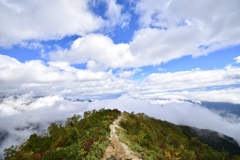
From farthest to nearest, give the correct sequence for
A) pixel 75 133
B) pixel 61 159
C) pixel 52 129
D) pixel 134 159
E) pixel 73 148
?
pixel 52 129
pixel 75 133
pixel 73 148
pixel 61 159
pixel 134 159

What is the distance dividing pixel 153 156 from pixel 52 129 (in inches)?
2560

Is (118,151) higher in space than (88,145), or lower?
lower

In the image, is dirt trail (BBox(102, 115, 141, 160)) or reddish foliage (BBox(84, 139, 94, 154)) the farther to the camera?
reddish foliage (BBox(84, 139, 94, 154))

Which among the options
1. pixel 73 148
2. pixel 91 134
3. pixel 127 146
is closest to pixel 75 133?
pixel 91 134

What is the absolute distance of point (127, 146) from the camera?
31.1 meters

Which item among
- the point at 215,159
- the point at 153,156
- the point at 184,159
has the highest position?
the point at 153,156

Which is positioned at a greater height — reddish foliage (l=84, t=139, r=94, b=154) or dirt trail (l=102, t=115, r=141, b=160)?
reddish foliage (l=84, t=139, r=94, b=154)

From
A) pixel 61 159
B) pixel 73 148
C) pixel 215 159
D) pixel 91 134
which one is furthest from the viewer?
pixel 215 159

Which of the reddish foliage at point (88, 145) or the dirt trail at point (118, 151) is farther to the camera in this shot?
the reddish foliage at point (88, 145)

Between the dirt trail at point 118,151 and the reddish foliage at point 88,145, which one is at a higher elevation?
the reddish foliage at point 88,145

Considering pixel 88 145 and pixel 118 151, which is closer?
pixel 118 151

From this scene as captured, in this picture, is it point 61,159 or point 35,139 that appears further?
point 35,139

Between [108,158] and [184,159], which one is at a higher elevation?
[108,158]

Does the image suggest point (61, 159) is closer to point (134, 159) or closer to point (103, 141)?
point (103, 141)
